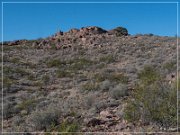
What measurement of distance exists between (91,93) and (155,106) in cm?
586

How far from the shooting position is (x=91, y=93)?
623 inches

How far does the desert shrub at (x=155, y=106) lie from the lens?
383 inches

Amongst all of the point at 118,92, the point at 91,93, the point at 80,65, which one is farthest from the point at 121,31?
the point at 118,92

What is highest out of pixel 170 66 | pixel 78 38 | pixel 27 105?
pixel 78 38

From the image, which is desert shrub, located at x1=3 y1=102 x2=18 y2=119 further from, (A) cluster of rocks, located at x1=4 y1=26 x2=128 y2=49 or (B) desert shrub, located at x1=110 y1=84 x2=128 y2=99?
(A) cluster of rocks, located at x1=4 y1=26 x2=128 y2=49

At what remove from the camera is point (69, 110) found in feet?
42.7

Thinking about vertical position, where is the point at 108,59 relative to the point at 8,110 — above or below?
above

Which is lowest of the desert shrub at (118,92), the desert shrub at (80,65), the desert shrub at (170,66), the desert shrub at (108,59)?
the desert shrub at (118,92)

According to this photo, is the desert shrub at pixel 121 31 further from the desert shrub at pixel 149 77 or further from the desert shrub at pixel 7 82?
the desert shrub at pixel 149 77

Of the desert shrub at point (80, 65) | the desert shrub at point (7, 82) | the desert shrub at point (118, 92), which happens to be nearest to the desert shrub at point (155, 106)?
the desert shrub at point (118, 92)

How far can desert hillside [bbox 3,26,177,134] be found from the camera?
10.2 metres

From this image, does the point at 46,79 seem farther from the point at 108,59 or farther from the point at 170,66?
the point at 108,59

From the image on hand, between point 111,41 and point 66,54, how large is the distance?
6731 mm

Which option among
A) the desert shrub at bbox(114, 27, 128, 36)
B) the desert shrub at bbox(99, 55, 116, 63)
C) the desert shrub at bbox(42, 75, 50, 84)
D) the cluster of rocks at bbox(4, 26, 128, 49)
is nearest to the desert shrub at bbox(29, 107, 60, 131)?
the desert shrub at bbox(42, 75, 50, 84)
